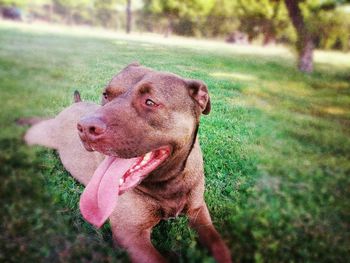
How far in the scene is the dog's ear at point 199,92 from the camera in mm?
3166

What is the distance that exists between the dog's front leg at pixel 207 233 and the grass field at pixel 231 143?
0.07 metres

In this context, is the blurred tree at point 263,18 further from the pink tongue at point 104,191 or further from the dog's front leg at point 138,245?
the dog's front leg at point 138,245

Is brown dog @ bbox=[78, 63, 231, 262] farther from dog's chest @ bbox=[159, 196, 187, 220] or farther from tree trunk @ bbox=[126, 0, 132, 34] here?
tree trunk @ bbox=[126, 0, 132, 34]

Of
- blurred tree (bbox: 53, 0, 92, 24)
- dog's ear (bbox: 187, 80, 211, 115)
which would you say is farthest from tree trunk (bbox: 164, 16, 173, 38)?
blurred tree (bbox: 53, 0, 92, 24)

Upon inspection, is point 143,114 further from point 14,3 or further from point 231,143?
point 14,3

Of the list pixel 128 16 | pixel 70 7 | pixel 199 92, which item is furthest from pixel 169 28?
pixel 70 7

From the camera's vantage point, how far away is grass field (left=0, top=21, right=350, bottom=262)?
11.0 ft

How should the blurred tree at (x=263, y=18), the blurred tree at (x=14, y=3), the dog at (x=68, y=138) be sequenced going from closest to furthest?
the blurred tree at (x=263, y=18) → the blurred tree at (x=14, y=3) → the dog at (x=68, y=138)

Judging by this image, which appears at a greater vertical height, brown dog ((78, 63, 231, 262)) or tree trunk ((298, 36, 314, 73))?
tree trunk ((298, 36, 314, 73))

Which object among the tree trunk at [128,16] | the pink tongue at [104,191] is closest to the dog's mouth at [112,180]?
the pink tongue at [104,191]

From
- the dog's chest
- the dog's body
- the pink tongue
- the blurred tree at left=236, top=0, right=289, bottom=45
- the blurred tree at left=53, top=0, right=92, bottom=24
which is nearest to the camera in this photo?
the dog's body

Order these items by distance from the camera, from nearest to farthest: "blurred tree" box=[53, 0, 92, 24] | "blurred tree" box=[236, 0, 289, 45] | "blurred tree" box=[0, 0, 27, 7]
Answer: "blurred tree" box=[236, 0, 289, 45] < "blurred tree" box=[53, 0, 92, 24] < "blurred tree" box=[0, 0, 27, 7]

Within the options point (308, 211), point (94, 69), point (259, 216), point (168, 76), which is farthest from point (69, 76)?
point (308, 211)

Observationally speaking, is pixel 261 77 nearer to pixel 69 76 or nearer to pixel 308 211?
pixel 308 211
